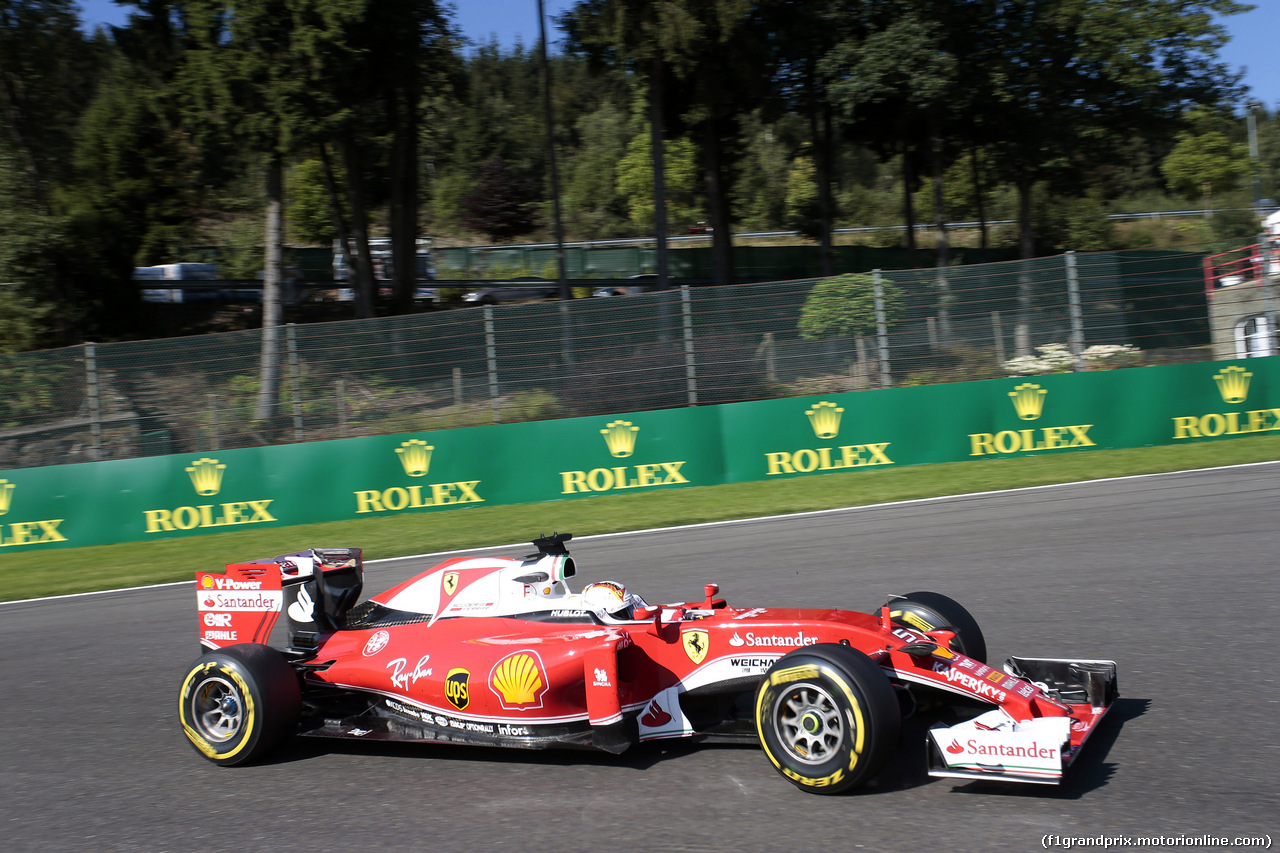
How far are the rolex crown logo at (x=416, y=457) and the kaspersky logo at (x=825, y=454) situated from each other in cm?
467

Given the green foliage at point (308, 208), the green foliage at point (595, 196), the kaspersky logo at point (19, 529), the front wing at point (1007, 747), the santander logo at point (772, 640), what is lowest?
the front wing at point (1007, 747)

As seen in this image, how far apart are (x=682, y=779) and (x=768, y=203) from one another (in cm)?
6120

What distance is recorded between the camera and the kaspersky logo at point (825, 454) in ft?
46.9

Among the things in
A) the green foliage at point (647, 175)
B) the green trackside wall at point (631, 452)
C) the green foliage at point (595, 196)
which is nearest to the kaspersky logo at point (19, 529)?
the green trackside wall at point (631, 452)

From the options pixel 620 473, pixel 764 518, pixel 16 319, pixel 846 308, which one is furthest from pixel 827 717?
pixel 16 319

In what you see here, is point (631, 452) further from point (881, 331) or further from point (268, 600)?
point (268, 600)

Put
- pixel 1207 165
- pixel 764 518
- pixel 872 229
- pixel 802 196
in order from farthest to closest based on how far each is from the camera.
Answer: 1. pixel 872 229
2. pixel 802 196
3. pixel 1207 165
4. pixel 764 518

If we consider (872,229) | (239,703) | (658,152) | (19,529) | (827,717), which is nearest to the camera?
(827,717)

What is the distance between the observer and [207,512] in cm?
1399

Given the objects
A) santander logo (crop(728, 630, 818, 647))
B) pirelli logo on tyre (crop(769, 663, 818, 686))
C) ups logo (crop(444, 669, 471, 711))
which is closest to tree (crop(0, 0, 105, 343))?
ups logo (crop(444, 669, 471, 711))

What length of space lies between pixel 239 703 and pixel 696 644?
234cm

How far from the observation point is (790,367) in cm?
1506

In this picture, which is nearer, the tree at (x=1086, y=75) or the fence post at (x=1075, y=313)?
the fence post at (x=1075, y=313)

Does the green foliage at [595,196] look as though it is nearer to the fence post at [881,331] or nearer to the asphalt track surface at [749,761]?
the fence post at [881,331]
